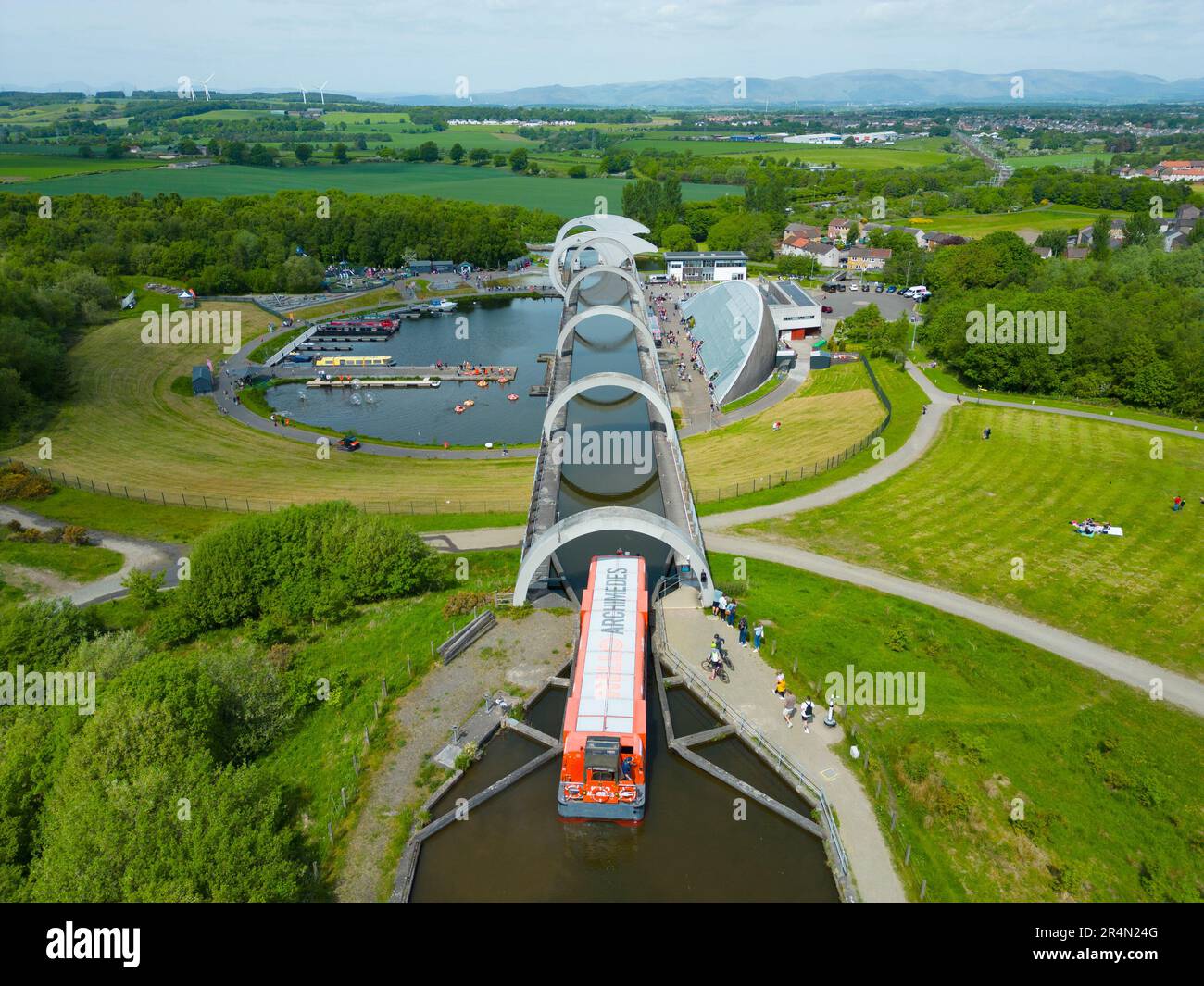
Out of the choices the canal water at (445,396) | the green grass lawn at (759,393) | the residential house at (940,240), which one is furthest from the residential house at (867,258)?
the green grass lawn at (759,393)

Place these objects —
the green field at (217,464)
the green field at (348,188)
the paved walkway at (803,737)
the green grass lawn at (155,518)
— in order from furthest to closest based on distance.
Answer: the green field at (348,188) → the green field at (217,464) → the green grass lawn at (155,518) → the paved walkway at (803,737)

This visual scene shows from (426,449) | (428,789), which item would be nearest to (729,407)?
(426,449)

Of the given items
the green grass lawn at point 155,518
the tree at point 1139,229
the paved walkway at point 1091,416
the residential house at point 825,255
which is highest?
the tree at point 1139,229

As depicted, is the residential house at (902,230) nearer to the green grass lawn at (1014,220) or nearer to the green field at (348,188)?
the green grass lawn at (1014,220)

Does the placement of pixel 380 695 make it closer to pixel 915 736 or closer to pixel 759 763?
pixel 759 763

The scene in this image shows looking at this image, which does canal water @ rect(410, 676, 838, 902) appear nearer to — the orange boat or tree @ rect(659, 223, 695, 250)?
the orange boat

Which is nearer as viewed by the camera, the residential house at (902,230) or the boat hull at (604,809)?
the boat hull at (604,809)

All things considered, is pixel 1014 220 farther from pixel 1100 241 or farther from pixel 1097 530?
pixel 1097 530
